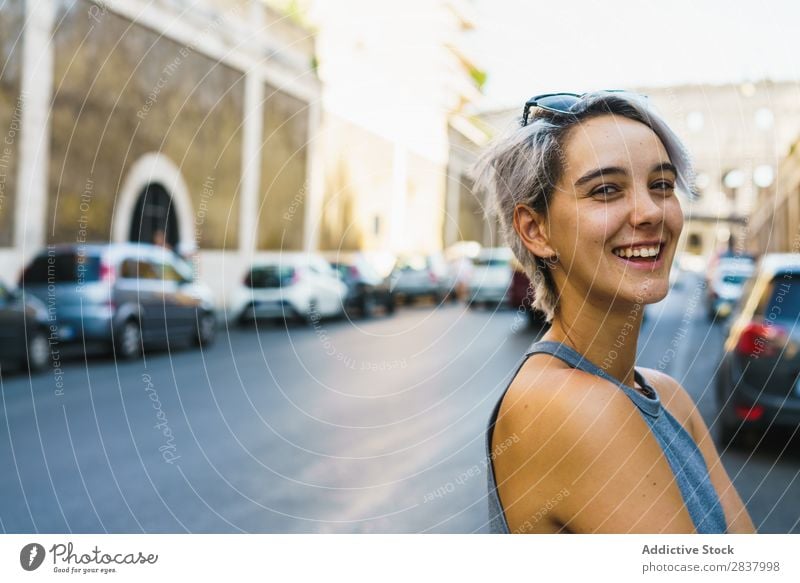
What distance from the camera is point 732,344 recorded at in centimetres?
590

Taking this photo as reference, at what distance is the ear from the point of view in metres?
1.43

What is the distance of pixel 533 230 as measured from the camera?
1.44 meters

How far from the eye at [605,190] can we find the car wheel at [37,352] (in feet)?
30.2

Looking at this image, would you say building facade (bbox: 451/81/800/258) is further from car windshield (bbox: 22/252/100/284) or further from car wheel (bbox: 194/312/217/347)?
car wheel (bbox: 194/312/217/347)

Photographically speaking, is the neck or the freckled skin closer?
the freckled skin

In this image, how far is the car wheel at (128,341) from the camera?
1056cm

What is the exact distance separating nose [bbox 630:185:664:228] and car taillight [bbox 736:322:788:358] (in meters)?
4.19

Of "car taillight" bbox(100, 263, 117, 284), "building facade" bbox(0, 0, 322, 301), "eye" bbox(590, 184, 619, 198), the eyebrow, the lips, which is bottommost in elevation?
"car taillight" bbox(100, 263, 117, 284)

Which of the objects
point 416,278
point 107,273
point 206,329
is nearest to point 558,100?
point 107,273

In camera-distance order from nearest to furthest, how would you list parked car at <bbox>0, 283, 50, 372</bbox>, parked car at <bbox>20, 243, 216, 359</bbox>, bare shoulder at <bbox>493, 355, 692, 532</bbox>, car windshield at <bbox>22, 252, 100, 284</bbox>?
bare shoulder at <bbox>493, 355, 692, 532</bbox>
parked car at <bbox>0, 283, 50, 372</bbox>
parked car at <bbox>20, 243, 216, 359</bbox>
car windshield at <bbox>22, 252, 100, 284</bbox>

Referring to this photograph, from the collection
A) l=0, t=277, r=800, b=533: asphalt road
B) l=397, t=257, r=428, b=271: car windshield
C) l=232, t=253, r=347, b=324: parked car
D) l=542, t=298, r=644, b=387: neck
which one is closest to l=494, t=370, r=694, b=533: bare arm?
l=542, t=298, r=644, b=387: neck

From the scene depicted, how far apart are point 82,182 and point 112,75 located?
68.0 inches

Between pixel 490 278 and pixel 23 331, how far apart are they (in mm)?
12574
